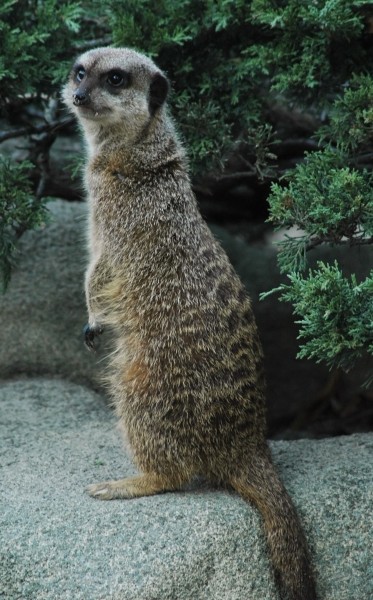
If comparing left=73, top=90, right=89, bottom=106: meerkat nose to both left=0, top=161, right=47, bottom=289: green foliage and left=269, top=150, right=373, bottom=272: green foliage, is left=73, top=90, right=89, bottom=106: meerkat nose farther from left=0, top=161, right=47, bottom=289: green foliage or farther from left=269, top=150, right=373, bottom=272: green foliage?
left=269, top=150, right=373, bottom=272: green foliage

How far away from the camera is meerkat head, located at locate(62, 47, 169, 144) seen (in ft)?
13.4

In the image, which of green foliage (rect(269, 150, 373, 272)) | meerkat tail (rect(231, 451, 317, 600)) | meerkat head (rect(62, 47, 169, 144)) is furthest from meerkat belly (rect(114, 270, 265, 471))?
meerkat head (rect(62, 47, 169, 144))

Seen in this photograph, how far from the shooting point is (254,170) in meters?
4.72

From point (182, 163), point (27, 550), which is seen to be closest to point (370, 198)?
point (182, 163)

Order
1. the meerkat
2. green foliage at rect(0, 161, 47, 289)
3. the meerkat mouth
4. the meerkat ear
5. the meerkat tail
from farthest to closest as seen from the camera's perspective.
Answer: green foliage at rect(0, 161, 47, 289) → the meerkat ear → the meerkat mouth → the meerkat → the meerkat tail

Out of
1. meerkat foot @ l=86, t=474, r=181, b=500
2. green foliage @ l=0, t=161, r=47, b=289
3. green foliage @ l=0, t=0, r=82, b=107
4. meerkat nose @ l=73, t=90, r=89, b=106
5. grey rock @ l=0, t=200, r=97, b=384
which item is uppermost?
green foliage @ l=0, t=0, r=82, b=107

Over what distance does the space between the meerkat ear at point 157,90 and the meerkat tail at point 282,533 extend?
1.76 m

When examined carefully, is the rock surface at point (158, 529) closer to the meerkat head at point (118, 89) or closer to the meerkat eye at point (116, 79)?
the meerkat head at point (118, 89)

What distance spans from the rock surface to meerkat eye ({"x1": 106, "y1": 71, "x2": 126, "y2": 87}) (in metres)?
1.74

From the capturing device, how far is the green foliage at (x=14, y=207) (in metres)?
4.54

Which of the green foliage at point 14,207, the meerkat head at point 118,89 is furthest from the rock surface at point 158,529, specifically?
the meerkat head at point 118,89

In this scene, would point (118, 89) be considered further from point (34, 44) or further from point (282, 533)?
point (282, 533)

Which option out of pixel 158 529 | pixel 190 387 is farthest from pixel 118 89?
pixel 158 529

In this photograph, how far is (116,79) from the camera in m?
4.12
